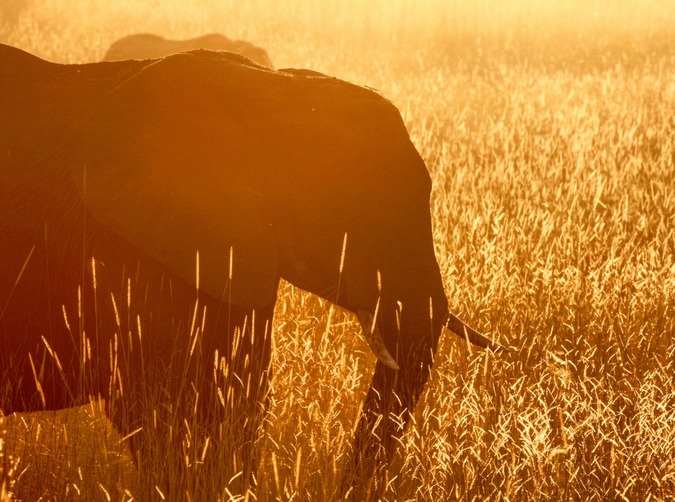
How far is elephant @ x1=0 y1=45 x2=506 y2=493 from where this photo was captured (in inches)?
118

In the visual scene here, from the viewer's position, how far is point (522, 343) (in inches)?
175

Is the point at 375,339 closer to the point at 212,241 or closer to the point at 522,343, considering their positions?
the point at 212,241

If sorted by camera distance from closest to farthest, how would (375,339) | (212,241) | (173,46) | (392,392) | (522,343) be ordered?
(212,241), (375,339), (392,392), (522,343), (173,46)

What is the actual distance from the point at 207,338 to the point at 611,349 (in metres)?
2.00

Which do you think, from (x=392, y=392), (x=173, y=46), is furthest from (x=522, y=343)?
(x=173, y=46)

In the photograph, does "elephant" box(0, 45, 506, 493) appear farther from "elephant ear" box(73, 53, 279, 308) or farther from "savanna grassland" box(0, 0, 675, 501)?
"savanna grassland" box(0, 0, 675, 501)

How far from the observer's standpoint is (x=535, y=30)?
67.5ft

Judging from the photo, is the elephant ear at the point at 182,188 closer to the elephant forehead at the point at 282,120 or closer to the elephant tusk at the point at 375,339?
the elephant forehead at the point at 282,120

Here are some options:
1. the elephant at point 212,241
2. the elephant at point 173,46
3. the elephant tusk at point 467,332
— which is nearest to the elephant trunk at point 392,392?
the elephant at point 212,241

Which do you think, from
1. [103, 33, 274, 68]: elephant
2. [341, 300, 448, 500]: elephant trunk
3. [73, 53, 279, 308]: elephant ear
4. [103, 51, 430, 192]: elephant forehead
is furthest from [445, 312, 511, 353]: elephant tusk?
[103, 33, 274, 68]: elephant

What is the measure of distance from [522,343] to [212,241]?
1922mm

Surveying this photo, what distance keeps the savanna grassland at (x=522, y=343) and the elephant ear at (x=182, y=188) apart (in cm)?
54

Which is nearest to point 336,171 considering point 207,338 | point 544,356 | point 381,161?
point 381,161

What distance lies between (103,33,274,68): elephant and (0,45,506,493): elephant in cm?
550
